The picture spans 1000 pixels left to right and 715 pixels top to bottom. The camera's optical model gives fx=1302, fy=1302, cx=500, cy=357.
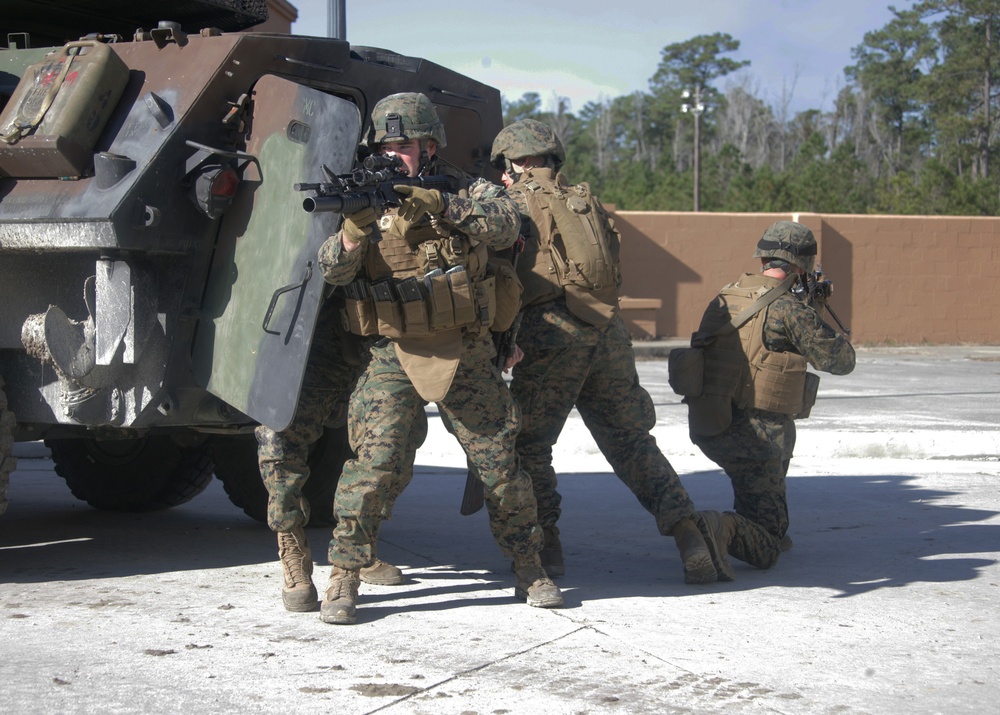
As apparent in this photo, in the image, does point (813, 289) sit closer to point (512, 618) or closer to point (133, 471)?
point (512, 618)

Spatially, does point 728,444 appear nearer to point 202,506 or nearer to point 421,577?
point 421,577

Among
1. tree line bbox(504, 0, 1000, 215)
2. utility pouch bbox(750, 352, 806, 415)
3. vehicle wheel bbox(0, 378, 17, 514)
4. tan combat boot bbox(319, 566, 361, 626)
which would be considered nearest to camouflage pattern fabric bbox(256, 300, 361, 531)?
tan combat boot bbox(319, 566, 361, 626)

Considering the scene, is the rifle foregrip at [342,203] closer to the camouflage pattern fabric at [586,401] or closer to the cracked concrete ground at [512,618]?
the camouflage pattern fabric at [586,401]

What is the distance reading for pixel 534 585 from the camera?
4613mm

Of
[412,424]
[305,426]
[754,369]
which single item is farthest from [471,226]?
[754,369]

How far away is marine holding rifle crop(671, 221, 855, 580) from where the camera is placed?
5195mm

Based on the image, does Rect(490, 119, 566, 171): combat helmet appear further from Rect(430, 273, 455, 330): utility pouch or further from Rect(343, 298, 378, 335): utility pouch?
Rect(343, 298, 378, 335): utility pouch

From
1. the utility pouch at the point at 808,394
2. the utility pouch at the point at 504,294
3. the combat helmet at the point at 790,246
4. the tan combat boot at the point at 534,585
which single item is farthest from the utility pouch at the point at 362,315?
the utility pouch at the point at 808,394

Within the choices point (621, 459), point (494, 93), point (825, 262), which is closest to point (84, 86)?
point (494, 93)

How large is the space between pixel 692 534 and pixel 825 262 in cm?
1711

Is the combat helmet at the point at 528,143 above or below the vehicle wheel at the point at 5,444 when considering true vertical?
above

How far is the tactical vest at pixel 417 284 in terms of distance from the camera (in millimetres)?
4316

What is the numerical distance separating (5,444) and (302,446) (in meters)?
1.11

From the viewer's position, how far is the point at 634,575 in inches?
205
